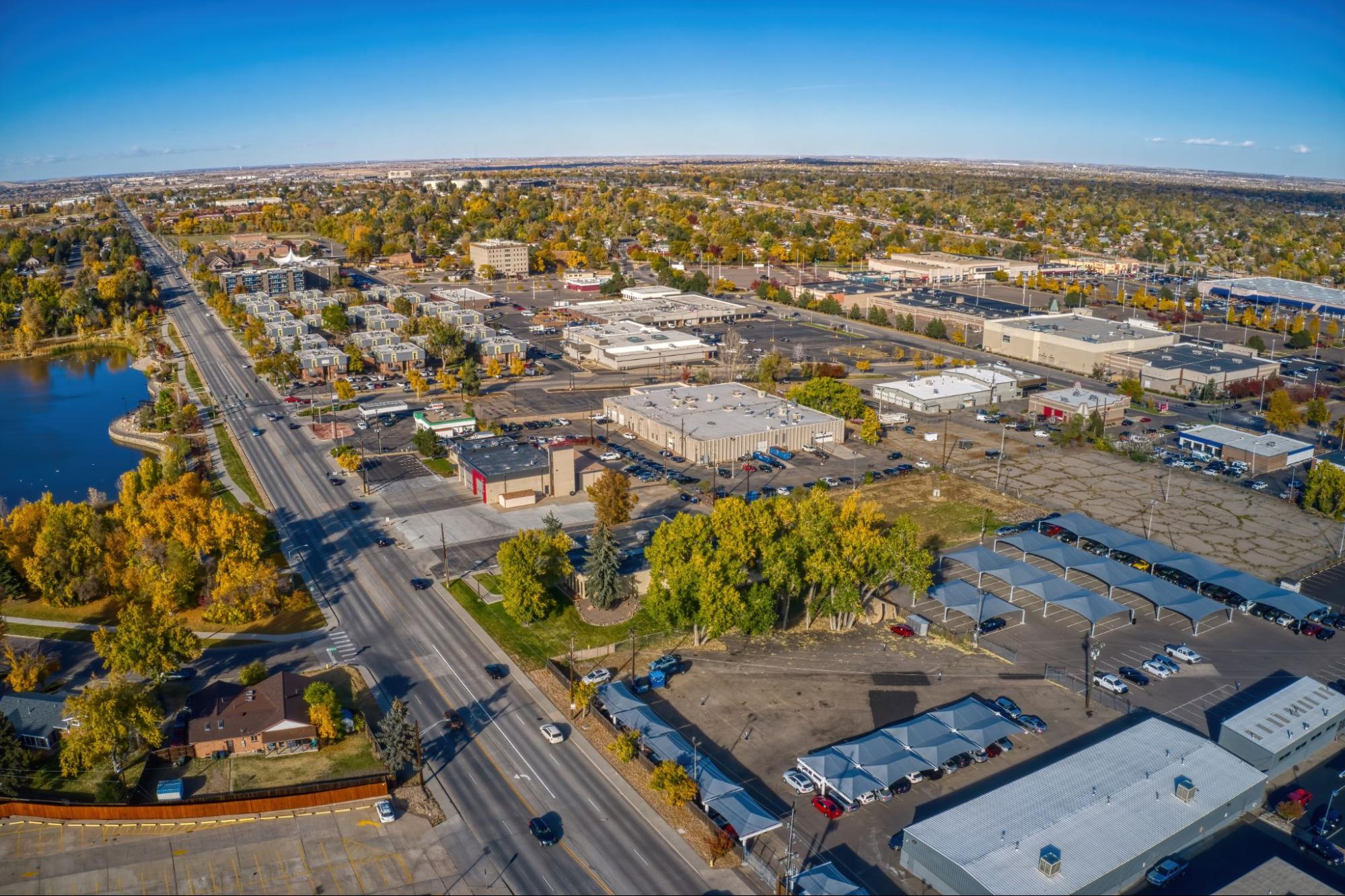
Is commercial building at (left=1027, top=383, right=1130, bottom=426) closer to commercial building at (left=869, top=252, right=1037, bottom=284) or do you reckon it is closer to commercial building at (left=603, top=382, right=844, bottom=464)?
commercial building at (left=603, top=382, right=844, bottom=464)

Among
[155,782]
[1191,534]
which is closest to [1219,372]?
[1191,534]

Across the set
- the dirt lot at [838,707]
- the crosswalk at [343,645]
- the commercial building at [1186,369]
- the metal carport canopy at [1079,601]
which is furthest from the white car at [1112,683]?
the commercial building at [1186,369]

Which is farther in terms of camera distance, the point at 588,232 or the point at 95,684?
the point at 588,232

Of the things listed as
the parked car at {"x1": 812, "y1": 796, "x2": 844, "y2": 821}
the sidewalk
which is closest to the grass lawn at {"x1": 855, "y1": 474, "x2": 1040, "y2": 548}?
the parked car at {"x1": 812, "y1": 796, "x2": 844, "y2": 821}

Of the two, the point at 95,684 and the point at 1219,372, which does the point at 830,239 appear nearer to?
the point at 1219,372

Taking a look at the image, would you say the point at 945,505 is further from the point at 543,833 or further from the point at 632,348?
the point at 632,348

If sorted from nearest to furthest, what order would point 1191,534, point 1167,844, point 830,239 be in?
point 1167,844, point 1191,534, point 830,239
